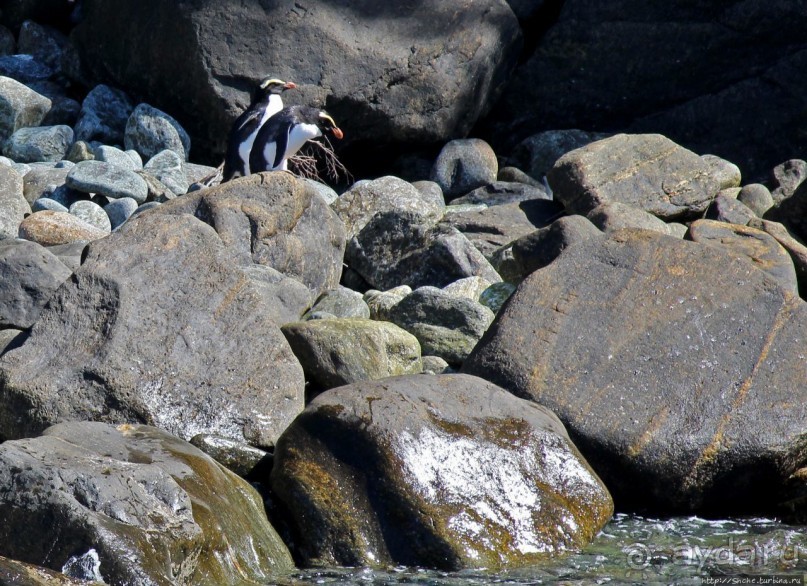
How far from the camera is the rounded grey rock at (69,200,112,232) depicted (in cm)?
942

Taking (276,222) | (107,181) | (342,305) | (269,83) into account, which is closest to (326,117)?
(269,83)

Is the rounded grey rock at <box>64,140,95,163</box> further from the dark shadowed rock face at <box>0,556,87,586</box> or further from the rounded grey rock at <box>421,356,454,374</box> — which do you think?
the dark shadowed rock face at <box>0,556,87,586</box>

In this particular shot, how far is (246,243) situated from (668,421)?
3.22 meters

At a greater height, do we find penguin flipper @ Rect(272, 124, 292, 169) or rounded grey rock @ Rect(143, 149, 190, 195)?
penguin flipper @ Rect(272, 124, 292, 169)

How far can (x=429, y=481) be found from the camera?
446 cm

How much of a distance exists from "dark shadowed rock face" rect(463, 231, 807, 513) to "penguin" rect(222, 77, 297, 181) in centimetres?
562

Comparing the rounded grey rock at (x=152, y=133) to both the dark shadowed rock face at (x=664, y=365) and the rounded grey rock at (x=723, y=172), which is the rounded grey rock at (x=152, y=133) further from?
the dark shadowed rock face at (x=664, y=365)

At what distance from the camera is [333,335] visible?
5.90m

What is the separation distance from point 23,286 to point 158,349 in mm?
1413

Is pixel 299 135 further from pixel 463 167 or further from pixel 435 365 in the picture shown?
pixel 435 365

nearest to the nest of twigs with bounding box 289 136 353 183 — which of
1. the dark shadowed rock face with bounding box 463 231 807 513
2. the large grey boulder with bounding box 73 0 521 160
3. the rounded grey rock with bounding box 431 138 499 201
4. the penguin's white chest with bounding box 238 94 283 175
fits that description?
the large grey boulder with bounding box 73 0 521 160

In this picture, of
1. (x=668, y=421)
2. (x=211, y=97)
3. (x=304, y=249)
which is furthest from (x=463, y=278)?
(x=211, y=97)

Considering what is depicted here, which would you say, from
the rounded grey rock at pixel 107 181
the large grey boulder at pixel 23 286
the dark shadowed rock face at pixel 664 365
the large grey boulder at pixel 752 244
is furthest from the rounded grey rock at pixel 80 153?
the dark shadowed rock face at pixel 664 365

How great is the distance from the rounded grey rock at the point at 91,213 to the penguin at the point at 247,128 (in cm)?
163
